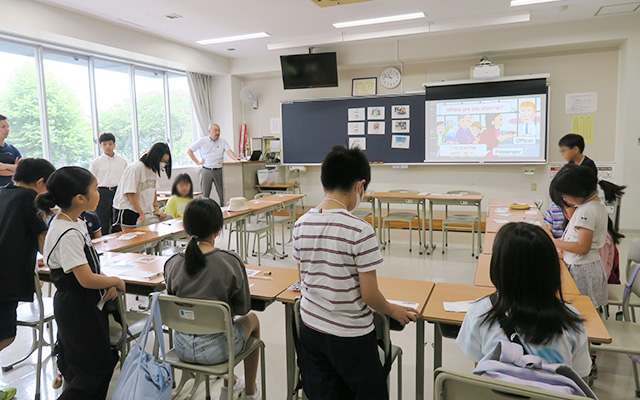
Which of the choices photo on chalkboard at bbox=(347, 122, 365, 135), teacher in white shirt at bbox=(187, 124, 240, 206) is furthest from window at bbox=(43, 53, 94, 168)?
photo on chalkboard at bbox=(347, 122, 365, 135)

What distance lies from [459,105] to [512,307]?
20.7 ft

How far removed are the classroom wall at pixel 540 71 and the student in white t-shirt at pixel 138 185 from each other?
4.56 m

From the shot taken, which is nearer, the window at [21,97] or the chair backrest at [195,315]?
the chair backrest at [195,315]

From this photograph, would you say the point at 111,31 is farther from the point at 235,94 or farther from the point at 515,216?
the point at 515,216

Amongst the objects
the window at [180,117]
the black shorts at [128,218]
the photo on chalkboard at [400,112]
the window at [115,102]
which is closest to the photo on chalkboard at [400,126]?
the photo on chalkboard at [400,112]

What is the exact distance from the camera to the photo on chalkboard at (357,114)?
770cm

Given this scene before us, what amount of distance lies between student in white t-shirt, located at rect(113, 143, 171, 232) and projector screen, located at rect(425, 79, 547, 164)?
473 cm

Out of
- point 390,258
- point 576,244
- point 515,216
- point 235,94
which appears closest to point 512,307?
point 576,244

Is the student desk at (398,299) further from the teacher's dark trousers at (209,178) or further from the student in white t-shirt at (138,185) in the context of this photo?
the teacher's dark trousers at (209,178)

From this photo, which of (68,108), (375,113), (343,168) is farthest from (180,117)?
(343,168)

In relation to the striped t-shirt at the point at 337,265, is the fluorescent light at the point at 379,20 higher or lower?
higher

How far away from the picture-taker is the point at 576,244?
228cm

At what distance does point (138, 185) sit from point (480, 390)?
3629 mm

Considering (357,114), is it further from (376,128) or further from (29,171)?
(29,171)
